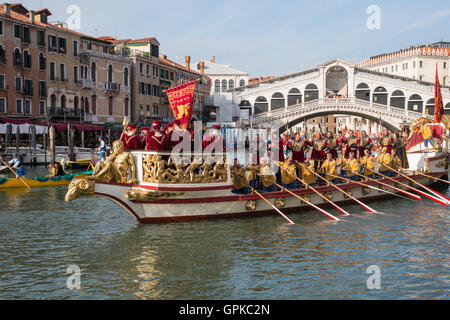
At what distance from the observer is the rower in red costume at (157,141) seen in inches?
439

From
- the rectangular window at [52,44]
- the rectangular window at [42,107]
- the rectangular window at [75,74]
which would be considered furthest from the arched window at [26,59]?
the rectangular window at [75,74]

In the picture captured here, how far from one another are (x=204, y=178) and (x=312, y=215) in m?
3.91

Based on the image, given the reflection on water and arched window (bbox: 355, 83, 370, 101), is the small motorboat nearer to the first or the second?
the reflection on water

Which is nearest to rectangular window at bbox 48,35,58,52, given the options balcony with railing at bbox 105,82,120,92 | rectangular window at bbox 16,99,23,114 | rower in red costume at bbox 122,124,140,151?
rectangular window at bbox 16,99,23,114

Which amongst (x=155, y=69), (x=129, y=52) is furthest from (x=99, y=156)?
(x=155, y=69)

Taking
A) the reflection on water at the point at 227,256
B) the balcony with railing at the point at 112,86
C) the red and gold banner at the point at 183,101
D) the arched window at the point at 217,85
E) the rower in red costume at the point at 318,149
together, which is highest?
the arched window at the point at 217,85

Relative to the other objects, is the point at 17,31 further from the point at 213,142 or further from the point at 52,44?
the point at 213,142

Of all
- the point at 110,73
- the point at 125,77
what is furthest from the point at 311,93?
the point at 110,73

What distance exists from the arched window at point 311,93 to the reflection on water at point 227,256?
4726cm

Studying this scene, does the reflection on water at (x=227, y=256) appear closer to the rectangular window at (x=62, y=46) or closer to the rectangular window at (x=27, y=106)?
the rectangular window at (x=27, y=106)

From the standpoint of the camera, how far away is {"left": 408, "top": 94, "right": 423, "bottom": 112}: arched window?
190 ft

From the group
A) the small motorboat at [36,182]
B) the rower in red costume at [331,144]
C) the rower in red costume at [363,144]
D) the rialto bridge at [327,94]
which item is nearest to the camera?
the rower in red costume at [331,144]
